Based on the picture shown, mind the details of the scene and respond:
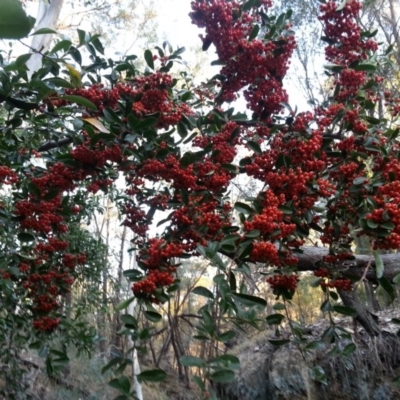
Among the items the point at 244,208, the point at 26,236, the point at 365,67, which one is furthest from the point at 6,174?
the point at 365,67

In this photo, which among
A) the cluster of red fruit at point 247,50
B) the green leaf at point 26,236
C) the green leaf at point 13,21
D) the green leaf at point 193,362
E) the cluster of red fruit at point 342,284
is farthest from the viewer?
the green leaf at point 26,236

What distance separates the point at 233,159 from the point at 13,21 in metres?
1.28

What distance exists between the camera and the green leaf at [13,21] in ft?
1.13

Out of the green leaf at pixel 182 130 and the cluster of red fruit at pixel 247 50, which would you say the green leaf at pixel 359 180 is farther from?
the green leaf at pixel 182 130

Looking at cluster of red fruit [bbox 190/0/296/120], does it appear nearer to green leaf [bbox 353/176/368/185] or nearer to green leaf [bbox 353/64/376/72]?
green leaf [bbox 353/64/376/72]

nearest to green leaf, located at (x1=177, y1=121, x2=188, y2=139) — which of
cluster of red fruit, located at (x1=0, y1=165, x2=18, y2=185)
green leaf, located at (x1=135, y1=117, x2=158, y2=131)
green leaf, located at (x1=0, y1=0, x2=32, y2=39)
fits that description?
green leaf, located at (x1=135, y1=117, x2=158, y2=131)

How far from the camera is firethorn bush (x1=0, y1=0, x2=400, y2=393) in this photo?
4.17 feet

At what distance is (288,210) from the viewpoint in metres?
1.33

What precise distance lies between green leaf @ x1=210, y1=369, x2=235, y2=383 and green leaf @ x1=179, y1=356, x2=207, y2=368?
0.12 feet

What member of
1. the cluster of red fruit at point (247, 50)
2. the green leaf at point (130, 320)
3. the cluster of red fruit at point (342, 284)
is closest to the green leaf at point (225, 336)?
the green leaf at point (130, 320)

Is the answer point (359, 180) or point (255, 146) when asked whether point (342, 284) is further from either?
point (255, 146)

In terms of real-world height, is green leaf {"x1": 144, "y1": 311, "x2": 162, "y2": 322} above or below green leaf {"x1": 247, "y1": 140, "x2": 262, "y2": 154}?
below

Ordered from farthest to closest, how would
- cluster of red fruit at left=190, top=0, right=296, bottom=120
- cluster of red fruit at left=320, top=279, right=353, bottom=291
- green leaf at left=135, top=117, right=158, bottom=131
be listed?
cluster of red fruit at left=190, top=0, right=296, bottom=120
green leaf at left=135, top=117, right=158, bottom=131
cluster of red fruit at left=320, top=279, right=353, bottom=291

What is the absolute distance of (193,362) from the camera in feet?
3.55
